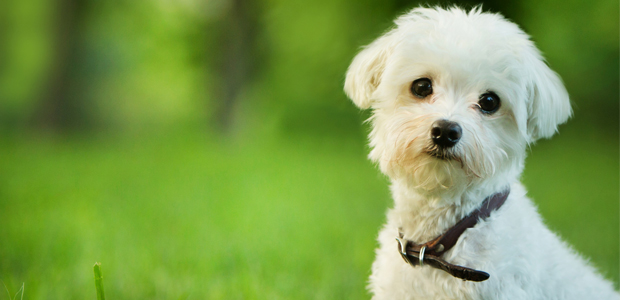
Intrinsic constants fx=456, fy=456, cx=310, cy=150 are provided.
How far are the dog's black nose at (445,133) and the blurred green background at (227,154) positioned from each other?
2.94 feet

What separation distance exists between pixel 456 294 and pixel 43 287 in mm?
Answer: 2795

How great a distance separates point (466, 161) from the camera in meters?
2.18

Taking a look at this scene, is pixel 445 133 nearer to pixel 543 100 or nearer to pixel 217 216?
pixel 543 100

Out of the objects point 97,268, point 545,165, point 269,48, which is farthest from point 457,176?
point 269,48

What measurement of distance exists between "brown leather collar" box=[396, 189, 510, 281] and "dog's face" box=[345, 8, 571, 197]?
129 mm

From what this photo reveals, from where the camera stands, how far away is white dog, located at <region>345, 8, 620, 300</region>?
2.20 m

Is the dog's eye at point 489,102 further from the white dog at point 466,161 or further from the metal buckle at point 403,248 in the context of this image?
the metal buckle at point 403,248

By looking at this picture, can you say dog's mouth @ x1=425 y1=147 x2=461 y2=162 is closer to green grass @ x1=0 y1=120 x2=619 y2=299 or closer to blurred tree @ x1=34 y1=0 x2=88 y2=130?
green grass @ x1=0 y1=120 x2=619 y2=299

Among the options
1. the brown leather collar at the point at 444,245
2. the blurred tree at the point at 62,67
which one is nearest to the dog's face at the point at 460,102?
the brown leather collar at the point at 444,245

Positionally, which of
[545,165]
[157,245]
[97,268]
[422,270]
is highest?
[545,165]

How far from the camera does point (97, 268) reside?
7.56 ft

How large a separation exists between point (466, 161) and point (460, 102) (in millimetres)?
340

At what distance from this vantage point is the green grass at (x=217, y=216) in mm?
3658

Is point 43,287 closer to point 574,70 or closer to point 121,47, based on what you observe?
point 574,70
